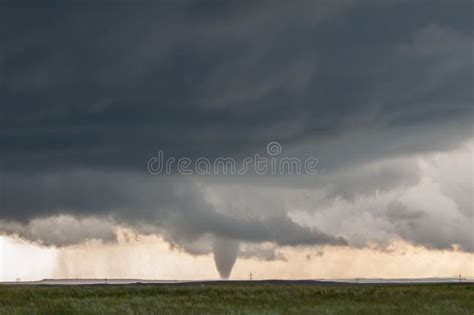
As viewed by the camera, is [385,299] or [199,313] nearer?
[199,313]

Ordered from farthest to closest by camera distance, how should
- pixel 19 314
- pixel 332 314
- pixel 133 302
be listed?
1. pixel 133 302
2. pixel 332 314
3. pixel 19 314

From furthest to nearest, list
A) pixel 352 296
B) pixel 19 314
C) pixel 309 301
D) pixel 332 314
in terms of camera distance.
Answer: pixel 352 296
pixel 309 301
pixel 332 314
pixel 19 314

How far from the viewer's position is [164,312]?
39.2m

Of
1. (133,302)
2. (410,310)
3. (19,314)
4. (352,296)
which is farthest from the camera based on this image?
(352,296)

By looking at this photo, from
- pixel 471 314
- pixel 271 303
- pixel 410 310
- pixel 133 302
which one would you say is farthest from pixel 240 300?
pixel 471 314

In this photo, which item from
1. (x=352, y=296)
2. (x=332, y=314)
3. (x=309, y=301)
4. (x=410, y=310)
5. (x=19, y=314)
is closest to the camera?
(x=19, y=314)

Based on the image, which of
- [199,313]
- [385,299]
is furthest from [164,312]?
[385,299]

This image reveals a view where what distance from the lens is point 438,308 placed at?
44.8 meters

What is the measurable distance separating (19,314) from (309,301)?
1024 inches

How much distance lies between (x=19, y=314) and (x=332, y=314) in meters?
17.3

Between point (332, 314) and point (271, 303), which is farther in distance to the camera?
point (271, 303)

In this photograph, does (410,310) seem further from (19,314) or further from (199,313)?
(19,314)

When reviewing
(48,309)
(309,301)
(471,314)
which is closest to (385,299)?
(309,301)

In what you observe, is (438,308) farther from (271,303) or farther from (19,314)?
(19,314)
